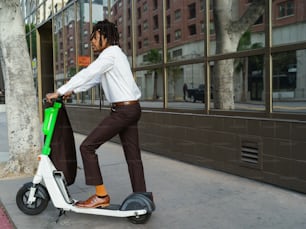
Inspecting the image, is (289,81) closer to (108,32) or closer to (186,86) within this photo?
(186,86)

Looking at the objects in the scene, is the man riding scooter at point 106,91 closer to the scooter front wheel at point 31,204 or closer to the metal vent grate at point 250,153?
the scooter front wheel at point 31,204

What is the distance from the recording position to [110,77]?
365cm

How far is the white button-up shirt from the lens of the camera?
3521mm

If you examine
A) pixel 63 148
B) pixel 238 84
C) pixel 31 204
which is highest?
pixel 238 84

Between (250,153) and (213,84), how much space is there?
1.49 metres

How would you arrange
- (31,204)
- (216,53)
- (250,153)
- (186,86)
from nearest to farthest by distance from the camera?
(31,204) → (250,153) → (216,53) → (186,86)

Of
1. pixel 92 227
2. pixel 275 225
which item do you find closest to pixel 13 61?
pixel 92 227

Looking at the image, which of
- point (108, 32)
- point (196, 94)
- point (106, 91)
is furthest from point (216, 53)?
point (106, 91)

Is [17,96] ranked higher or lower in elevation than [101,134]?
higher

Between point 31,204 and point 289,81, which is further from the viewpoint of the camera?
point 289,81

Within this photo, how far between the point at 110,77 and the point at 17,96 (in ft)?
8.86

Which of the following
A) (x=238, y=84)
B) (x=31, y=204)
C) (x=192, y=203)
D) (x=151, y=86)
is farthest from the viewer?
(x=151, y=86)

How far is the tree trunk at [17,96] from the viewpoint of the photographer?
5.77 metres

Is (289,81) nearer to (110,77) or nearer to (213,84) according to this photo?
(213,84)
